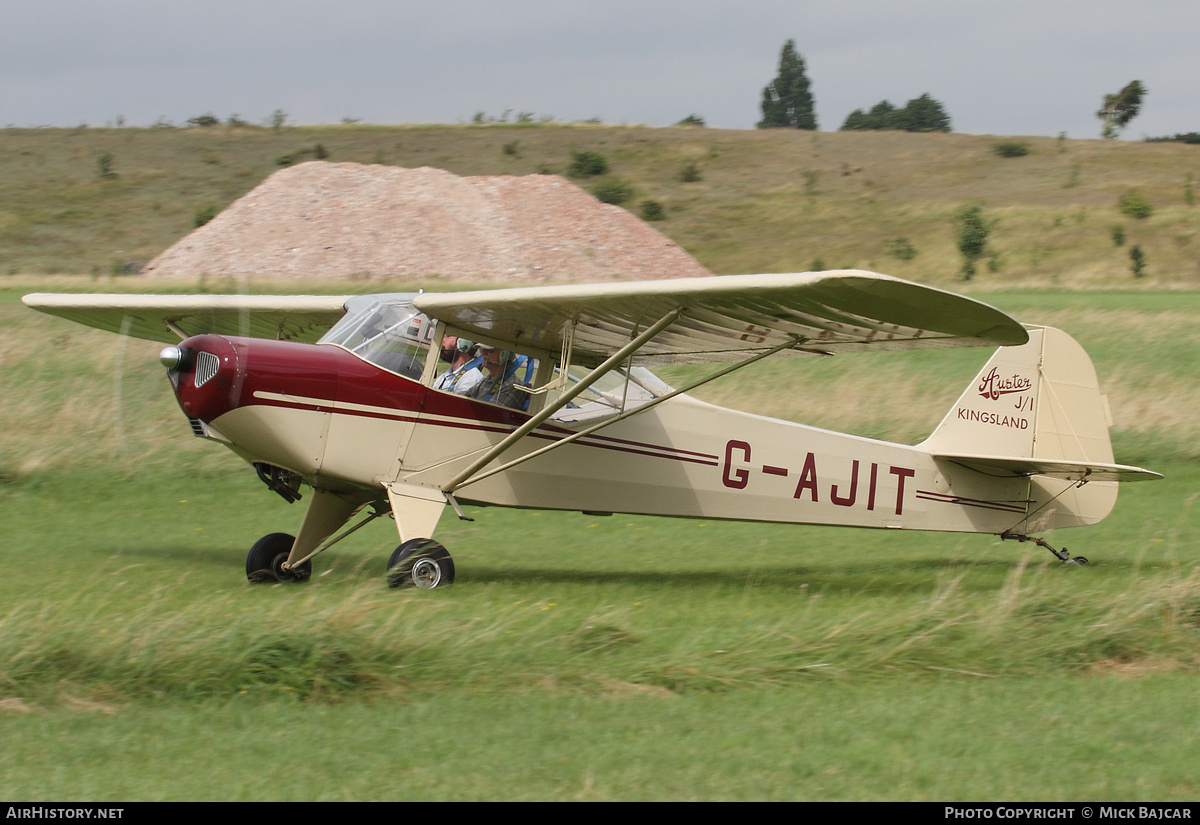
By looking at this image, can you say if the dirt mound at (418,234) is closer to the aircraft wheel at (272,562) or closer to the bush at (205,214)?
the bush at (205,214)

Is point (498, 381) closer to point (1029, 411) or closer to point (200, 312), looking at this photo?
point (200, 312)

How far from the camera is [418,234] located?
44469 millimetres

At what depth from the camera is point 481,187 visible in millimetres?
50094

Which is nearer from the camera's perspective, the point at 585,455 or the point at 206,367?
the point at 206,367

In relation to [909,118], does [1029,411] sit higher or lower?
lower

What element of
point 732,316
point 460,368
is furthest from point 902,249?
point 732,316

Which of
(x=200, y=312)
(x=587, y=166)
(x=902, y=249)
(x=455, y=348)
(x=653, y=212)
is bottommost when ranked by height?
(x=455, y=348)

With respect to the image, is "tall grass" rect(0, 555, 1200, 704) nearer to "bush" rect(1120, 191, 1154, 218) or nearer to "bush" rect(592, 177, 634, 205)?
"bush" rect(1120, 191, 1154, 218)

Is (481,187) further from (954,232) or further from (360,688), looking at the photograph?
(360,688)

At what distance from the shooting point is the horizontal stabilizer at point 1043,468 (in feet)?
32.2

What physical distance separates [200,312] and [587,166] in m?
69.9

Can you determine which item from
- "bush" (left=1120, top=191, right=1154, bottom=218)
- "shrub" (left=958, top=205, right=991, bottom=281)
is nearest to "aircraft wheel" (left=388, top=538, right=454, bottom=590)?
"shrub" (left=958, top=205, right=991, bottom=281)
